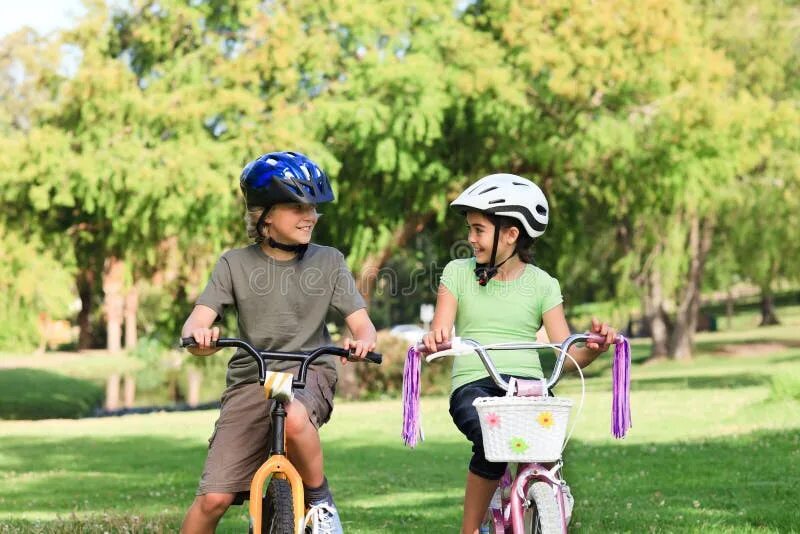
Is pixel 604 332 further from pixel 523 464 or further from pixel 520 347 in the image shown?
pixel 523 464

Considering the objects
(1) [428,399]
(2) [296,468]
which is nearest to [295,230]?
(2) [296,468]

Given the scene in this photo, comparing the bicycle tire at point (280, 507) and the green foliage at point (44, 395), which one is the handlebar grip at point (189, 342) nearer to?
the bicycle tire at point (280, 507)

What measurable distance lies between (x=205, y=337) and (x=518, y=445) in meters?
1.27

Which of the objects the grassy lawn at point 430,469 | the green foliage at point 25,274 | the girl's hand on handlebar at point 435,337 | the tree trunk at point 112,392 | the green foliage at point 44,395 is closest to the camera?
the girl's hand on handlebar at point 435,337

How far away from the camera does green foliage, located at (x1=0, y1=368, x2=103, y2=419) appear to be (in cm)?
3362

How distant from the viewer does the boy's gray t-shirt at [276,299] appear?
18.1 feet

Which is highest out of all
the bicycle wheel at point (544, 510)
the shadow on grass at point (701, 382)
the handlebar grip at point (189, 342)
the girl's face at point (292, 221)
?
the girl's face at point (292, 221)

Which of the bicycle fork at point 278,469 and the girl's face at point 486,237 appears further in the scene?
the girl's face at point 486,237

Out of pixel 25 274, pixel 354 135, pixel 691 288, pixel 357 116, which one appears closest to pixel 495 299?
pixel 357 116

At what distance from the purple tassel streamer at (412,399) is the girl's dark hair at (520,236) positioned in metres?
0.71

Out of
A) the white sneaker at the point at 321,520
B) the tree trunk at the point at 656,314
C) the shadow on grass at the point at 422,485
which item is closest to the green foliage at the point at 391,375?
the tree trunk at the point at 656,314

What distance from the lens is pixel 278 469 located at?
5.08 meters

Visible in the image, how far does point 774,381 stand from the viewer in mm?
18656

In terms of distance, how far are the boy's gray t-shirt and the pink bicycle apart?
16.5 inches
